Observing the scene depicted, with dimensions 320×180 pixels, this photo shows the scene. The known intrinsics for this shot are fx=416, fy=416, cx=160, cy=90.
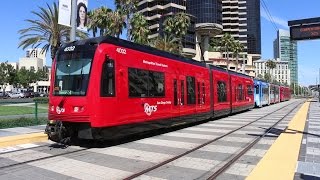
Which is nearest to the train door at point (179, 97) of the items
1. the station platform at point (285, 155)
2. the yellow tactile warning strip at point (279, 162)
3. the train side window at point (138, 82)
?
the train side window at point (138, 82)

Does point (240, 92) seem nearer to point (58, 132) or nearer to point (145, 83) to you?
point (145, 83)

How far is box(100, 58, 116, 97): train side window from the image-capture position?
12.1 metres

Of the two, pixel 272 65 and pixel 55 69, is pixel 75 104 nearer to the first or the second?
pixel 55 69

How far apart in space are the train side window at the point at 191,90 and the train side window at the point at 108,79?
23.4 ft

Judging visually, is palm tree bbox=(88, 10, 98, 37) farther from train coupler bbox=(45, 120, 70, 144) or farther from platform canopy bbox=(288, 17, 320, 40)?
train coupler bbox=(45, 120, 70, 144)

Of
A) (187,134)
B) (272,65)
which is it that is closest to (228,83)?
(187,134)

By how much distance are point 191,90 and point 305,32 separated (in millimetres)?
8107

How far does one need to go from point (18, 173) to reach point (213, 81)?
16.4 metres

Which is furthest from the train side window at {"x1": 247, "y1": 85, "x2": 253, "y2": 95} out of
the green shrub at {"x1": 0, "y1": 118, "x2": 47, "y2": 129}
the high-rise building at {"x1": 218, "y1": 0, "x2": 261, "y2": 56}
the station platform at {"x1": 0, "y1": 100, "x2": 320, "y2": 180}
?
the high-rise building at {"x1": 218, "y1": 0, "x2": 261, "y2": 56}

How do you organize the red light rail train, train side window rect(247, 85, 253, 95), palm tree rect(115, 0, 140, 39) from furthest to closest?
palm tree rect(115, 0, 140, 39) < train side window rect(247, 85, 253, 95) < the red light rail train

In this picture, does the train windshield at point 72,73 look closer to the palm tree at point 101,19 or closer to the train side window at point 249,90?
the train side window at point 249,90

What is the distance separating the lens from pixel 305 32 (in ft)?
75.4

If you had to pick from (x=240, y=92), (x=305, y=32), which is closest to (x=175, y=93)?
(x=305, y=32)

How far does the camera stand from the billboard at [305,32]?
73.9ft
